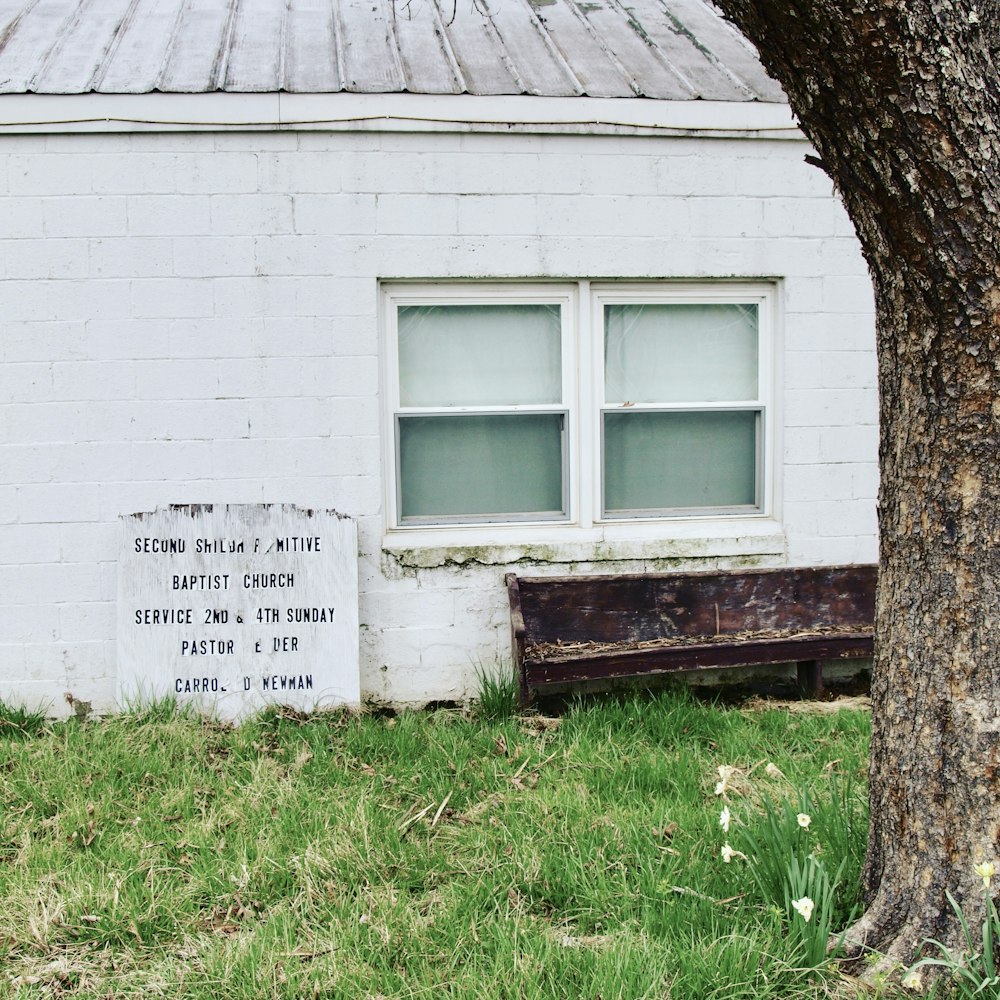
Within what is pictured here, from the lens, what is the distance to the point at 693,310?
524cm

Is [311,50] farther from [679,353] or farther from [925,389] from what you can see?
[925,389]

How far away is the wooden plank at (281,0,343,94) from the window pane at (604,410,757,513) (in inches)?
91.0

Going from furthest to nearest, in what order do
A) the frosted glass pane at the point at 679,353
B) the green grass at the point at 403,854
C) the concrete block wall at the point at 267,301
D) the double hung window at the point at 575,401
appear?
the frosted glass pane at the point at 679,353
the double hung window at the point at 575,401
the concrete block wall at the point at 267,301
the green grass at the point at 403,854

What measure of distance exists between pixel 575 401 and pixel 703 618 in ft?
4.53

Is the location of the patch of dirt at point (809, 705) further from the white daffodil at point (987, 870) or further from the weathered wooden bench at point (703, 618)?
the white daffodil at point (987, 870)

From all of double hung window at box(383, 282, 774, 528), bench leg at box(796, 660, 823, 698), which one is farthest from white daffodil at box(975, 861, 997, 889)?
double hung window at box(383, 282, 774, 528)

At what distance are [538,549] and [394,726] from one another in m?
1.20

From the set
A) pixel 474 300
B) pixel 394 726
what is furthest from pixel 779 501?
pixel 394 726

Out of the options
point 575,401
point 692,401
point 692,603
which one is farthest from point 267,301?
point 692,603

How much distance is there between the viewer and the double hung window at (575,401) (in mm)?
5078

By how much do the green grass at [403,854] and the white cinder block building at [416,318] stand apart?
2.79 feet

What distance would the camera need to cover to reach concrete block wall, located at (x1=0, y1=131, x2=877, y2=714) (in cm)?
473

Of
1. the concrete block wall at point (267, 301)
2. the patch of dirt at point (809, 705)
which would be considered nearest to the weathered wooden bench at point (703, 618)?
the patch of dirt at point (809, 705)

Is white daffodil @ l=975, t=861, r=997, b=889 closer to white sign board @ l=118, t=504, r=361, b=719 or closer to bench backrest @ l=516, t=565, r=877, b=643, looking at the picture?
bench backrest @ l=516, t=565, r=877, b=643
